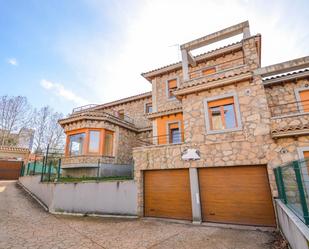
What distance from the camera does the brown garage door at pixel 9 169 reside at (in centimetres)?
2000

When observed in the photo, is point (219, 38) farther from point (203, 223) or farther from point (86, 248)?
point (86, 248)

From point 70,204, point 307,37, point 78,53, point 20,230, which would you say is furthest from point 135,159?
point 307,37

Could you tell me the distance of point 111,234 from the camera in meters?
6.27

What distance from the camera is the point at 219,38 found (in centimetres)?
936

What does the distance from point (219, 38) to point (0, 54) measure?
566 inches

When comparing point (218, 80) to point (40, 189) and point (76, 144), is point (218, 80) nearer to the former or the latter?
point (76, 144)

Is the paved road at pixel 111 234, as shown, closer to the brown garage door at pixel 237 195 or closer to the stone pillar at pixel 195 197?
the stone pillar at pixel 195 197

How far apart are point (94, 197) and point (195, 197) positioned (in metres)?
5.53

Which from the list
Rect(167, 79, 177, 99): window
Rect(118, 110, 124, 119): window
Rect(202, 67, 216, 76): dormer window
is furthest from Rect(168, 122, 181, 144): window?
Rect(118, 110, 124, 119): window

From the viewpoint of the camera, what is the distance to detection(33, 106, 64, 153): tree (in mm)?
26125

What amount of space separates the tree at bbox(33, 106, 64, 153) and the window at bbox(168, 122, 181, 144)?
21251 millimetres

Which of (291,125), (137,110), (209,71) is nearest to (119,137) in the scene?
(137,110)

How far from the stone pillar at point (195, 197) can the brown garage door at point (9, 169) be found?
900 inches

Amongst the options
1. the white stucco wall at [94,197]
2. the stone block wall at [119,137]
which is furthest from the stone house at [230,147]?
the stone block wall at [119,137]
